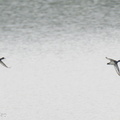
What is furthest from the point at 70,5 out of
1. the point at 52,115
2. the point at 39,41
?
the point at 52,115

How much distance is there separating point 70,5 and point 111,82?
229 inches

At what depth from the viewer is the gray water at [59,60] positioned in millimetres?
12008

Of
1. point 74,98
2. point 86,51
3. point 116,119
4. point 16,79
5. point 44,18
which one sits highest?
point 44,18

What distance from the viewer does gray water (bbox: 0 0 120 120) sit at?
12008 mm

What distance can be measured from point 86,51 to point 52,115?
2975 mm

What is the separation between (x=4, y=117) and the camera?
468 inches

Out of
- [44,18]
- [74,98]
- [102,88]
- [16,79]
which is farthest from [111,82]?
[44,18]

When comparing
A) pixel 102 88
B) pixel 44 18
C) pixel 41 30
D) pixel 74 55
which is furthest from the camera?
pixel 44 18

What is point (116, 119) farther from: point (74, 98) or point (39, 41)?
point (39, 41)

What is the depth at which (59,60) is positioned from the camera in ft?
44.9

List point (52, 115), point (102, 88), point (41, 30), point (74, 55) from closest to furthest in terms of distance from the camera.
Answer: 1. point (52, 115)
2. point (102, 88)
3. point (74, 55)
4. point (41, 30)

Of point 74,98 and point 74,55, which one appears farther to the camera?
point 74,55

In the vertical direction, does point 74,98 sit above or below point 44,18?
below

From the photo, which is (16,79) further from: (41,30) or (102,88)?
(41,30)
